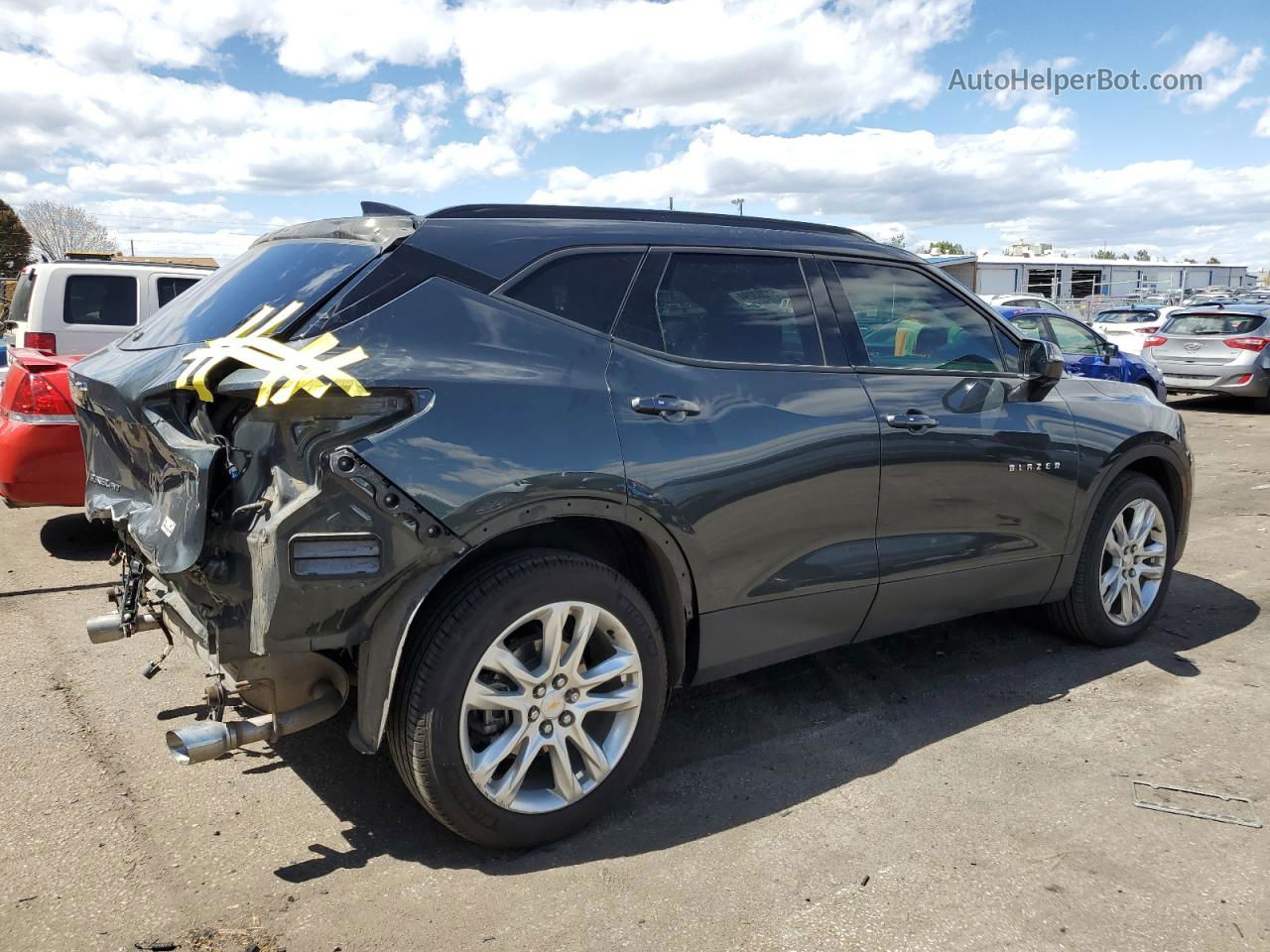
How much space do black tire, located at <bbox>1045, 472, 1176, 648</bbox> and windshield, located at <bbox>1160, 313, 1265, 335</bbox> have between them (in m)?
12.9

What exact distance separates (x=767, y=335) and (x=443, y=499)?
140 centimetres

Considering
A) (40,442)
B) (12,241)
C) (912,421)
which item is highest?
(12,241)

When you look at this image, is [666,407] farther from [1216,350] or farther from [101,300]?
[1216,350]

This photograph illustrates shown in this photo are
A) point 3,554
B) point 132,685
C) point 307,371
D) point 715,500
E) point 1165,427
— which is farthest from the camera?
point 3,554

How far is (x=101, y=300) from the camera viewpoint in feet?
29.3

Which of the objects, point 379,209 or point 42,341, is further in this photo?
point 42,341

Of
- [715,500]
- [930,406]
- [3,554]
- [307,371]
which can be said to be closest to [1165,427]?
[930,406]

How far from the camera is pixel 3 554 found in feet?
21.0

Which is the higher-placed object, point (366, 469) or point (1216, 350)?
point (1216, 350)

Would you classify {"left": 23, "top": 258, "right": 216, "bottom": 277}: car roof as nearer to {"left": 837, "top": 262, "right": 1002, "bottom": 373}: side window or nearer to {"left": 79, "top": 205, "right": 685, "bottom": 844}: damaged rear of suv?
{"left": 79, "top": 205, "right": 685, "bottom": 844}: damaged rear of suv

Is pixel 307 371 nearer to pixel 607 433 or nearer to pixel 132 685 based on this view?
pixel 607 433

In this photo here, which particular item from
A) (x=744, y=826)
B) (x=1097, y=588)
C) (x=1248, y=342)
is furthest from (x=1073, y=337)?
(x=744, y=826)

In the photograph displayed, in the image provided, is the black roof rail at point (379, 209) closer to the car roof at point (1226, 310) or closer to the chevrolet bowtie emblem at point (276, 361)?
the chevrolet bowtie emblem at point (276, 361)

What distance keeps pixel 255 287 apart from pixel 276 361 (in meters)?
0.61
